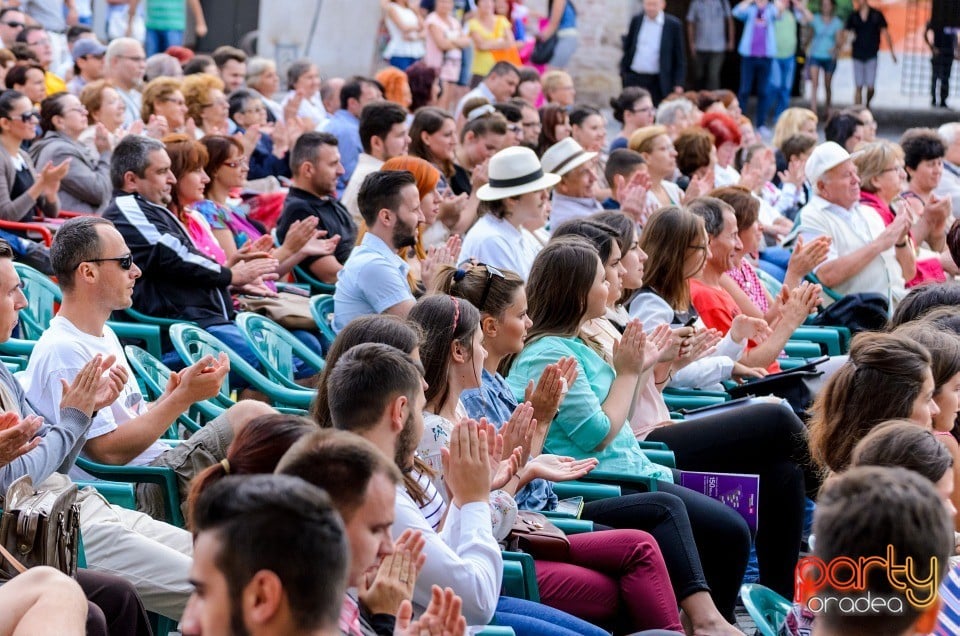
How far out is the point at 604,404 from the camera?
16.5ft

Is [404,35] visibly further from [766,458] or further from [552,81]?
[766,458]

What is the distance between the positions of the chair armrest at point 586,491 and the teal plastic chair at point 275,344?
1583mm

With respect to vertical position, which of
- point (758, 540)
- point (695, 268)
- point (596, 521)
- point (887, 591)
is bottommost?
point (758, 540)

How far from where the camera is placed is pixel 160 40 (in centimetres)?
1408

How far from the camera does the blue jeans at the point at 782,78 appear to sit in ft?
54.0

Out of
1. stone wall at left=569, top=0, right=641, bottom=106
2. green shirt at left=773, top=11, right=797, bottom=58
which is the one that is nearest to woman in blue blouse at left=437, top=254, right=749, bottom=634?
green shirt at left=773, top=11, right=797, bottom=58

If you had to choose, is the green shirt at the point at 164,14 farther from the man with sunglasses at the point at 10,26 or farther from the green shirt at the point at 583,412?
the green shirt at the point at 583,412

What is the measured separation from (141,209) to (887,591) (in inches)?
182

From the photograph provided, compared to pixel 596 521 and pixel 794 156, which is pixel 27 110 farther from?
pixel 794 156

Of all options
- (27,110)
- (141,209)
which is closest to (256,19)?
(27,110)

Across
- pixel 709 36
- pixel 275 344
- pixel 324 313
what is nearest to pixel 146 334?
pixel 275 344

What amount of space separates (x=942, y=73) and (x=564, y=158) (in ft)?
38.2

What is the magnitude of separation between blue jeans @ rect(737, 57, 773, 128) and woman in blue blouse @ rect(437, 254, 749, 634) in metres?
12.2

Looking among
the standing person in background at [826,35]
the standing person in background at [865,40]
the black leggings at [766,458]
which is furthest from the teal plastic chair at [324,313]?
the standing person in background at [865,40]
